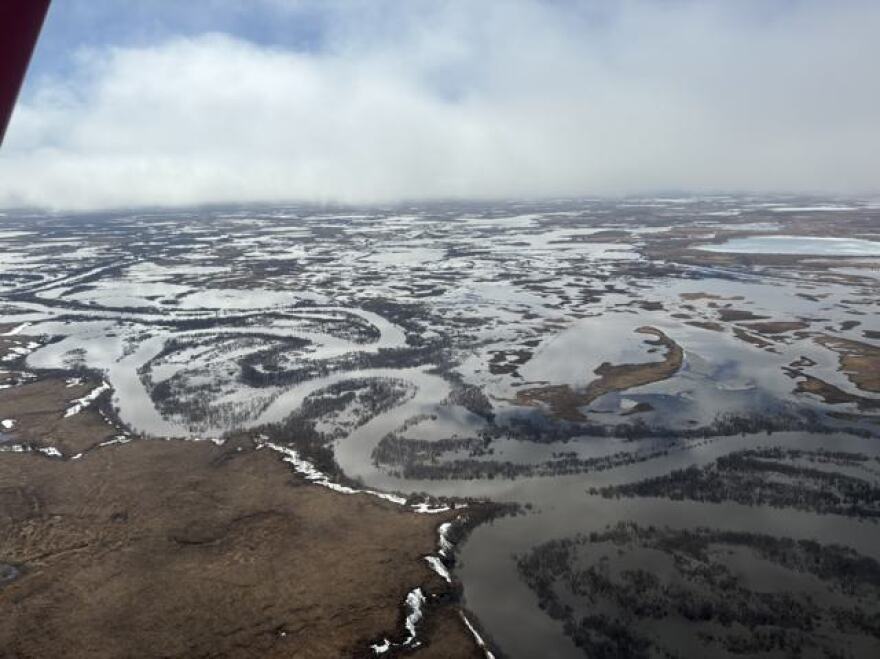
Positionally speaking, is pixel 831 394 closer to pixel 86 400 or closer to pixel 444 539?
pixel 444 539

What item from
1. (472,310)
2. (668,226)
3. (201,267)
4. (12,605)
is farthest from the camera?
(668,226)

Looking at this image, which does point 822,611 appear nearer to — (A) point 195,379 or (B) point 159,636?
(B) point 159,636

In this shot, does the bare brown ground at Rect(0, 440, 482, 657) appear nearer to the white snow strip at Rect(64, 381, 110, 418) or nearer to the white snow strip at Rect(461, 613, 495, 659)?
the white snow strip at Rect(461, 613, 495, 659)

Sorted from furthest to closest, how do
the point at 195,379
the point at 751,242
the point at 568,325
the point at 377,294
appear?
the point at 751,242 → the point at 377,294 → the point at 568,325 → the point at 195,379

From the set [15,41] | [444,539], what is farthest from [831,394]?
[15,41]

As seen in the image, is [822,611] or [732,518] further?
[732,518]

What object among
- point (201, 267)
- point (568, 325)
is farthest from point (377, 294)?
point (201, 267)

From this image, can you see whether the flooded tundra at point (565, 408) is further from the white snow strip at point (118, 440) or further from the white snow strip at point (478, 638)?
the white snow strip at point (118, 440)
